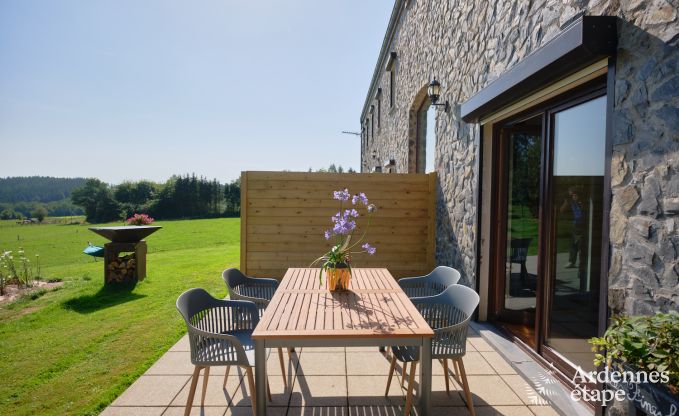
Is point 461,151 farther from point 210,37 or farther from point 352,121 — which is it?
point 352,121

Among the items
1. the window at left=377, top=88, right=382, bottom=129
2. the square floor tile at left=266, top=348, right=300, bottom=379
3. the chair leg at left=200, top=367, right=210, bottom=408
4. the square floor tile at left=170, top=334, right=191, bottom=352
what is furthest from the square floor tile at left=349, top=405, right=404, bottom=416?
the window at left=377, top=88, right=382, bottom=129

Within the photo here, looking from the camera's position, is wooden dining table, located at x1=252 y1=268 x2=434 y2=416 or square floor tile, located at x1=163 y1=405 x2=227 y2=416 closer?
wooden dining table, located at x1=252 y1=268 x2=434 y2=416

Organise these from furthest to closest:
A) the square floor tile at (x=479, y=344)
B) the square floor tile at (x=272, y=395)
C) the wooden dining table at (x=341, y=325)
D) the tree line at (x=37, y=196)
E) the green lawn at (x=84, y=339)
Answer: the tree line at (x=37, y=196) < the square floor tile at (x=479, y=344) < the green lawn at (x=84, y=339) < the square floor tile at (x=272, y=395) < the wooden dining table at (x=341, y=325)

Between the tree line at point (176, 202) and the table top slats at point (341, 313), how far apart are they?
3397 cm

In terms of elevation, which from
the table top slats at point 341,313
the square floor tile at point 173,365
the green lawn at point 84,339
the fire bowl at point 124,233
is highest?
the fire bowl at point 124,233

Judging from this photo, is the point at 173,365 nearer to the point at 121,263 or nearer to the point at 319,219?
the point at 319,219

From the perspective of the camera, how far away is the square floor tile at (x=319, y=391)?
99.2 inches

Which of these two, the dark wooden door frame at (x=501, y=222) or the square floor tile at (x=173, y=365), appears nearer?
the square floor tile at (x=173, y=365)

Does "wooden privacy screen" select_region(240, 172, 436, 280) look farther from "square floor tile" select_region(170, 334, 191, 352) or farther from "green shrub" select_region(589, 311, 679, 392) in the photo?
"green shrub" select_region(589, 311, 679, 392)

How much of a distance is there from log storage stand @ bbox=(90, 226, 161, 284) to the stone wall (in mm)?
5445

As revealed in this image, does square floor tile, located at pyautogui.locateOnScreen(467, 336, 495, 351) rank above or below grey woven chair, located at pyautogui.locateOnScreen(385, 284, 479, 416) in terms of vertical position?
below

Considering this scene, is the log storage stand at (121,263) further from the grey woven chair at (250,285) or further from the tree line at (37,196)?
the tree line at (37,196)

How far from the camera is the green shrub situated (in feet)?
4.20

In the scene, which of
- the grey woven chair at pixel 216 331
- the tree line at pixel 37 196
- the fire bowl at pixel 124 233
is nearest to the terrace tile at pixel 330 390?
the grey woven chair at pixel 216 331
